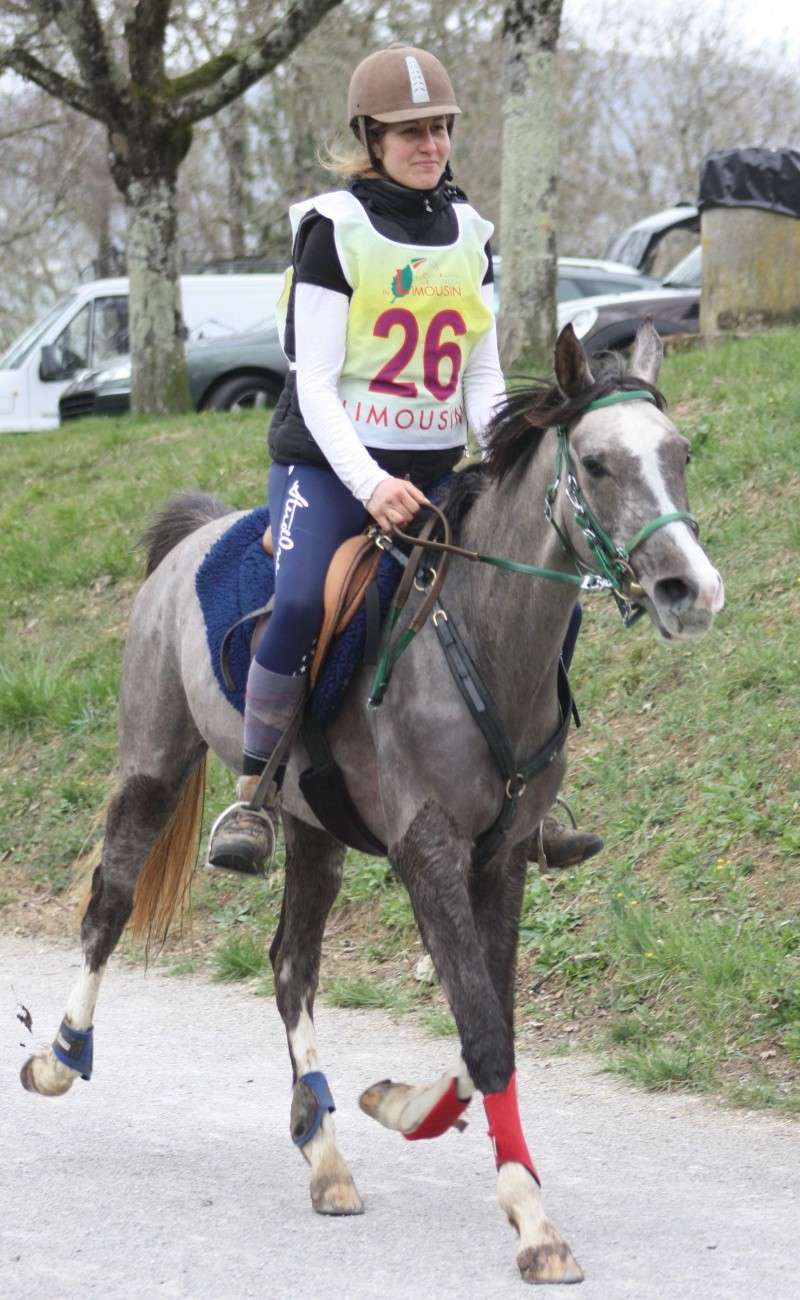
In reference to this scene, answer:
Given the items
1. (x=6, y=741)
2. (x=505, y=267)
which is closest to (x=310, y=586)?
(x=6, y=741)

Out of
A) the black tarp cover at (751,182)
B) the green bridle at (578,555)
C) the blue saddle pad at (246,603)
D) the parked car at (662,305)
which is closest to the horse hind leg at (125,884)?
the blue saddle pad at (246,603)

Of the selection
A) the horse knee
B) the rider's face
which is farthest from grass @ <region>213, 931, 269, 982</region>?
the rider's face

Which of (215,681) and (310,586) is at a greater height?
(310,586)

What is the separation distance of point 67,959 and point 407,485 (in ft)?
14.1

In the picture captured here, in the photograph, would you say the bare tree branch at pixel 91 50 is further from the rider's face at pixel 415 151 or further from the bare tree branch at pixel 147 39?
the rider's face at pixel 415 151

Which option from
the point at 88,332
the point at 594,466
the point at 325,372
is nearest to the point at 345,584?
the point at 325,372

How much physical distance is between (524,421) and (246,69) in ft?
42.1

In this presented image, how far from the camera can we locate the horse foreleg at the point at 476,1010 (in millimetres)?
4105

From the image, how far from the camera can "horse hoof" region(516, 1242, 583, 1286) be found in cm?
405

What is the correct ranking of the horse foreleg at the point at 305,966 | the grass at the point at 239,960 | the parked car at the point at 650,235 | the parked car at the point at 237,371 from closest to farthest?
the horse foreleg at the point at 305,966 → the grass at the point at 239,960 → the parked car at the point at 237,371 → the parked car at the point at 650,235

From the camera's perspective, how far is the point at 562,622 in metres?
4.52

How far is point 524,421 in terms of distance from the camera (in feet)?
14.8

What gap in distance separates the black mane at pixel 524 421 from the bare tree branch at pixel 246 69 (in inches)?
481

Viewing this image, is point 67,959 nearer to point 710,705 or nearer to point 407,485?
point 710,705
